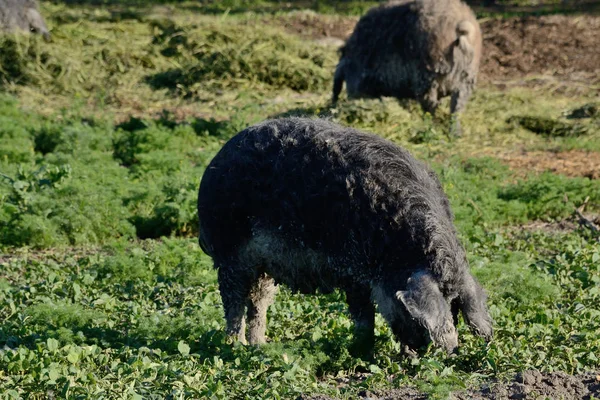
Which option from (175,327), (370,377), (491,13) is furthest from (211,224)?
A: (491,13)

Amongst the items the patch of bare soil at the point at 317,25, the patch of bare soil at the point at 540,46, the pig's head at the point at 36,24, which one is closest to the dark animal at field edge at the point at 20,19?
the pig's head at the point at 36,24

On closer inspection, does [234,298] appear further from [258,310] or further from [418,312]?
[418,312]

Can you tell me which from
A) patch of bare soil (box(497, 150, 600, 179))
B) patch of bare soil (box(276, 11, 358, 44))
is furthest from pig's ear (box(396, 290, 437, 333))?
patch of bare soil (box(276, 11, 358, 44))

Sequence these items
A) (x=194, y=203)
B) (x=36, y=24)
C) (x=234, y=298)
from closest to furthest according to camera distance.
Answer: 1. (x=234, y=298)
2. (x=194, y=203)
3. (x=36, y=24)

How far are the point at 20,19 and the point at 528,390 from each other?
13.9m

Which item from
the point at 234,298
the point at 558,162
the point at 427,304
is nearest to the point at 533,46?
the point at 558,162

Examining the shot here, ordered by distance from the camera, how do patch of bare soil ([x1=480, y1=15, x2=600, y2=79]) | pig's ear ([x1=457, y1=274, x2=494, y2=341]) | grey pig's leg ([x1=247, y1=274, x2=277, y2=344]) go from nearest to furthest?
pig's ear ([x1=457, y1=274, x2=494, y2=341]), grey pig's leg ([x1=247, y1=274, x2=277, y2=344]), patch of bare soil ([x1=480, y1=15, x2=600, y2=79])

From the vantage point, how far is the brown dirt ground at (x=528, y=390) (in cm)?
584

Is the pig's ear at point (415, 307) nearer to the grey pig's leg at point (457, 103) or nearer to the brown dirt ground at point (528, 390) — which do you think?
the brown dirt ground at point (528, 390)

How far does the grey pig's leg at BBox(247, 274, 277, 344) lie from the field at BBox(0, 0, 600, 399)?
254mm

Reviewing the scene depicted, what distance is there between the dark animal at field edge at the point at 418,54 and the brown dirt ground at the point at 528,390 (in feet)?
25.9

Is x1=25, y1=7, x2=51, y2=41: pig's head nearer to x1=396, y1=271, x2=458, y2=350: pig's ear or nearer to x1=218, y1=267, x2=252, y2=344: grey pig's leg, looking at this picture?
x1=218, y1=267, x2=252, y2=344: grey pig's leg

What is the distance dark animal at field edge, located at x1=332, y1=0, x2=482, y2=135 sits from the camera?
13.5 m

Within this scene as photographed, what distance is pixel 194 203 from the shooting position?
10266 millimetres
